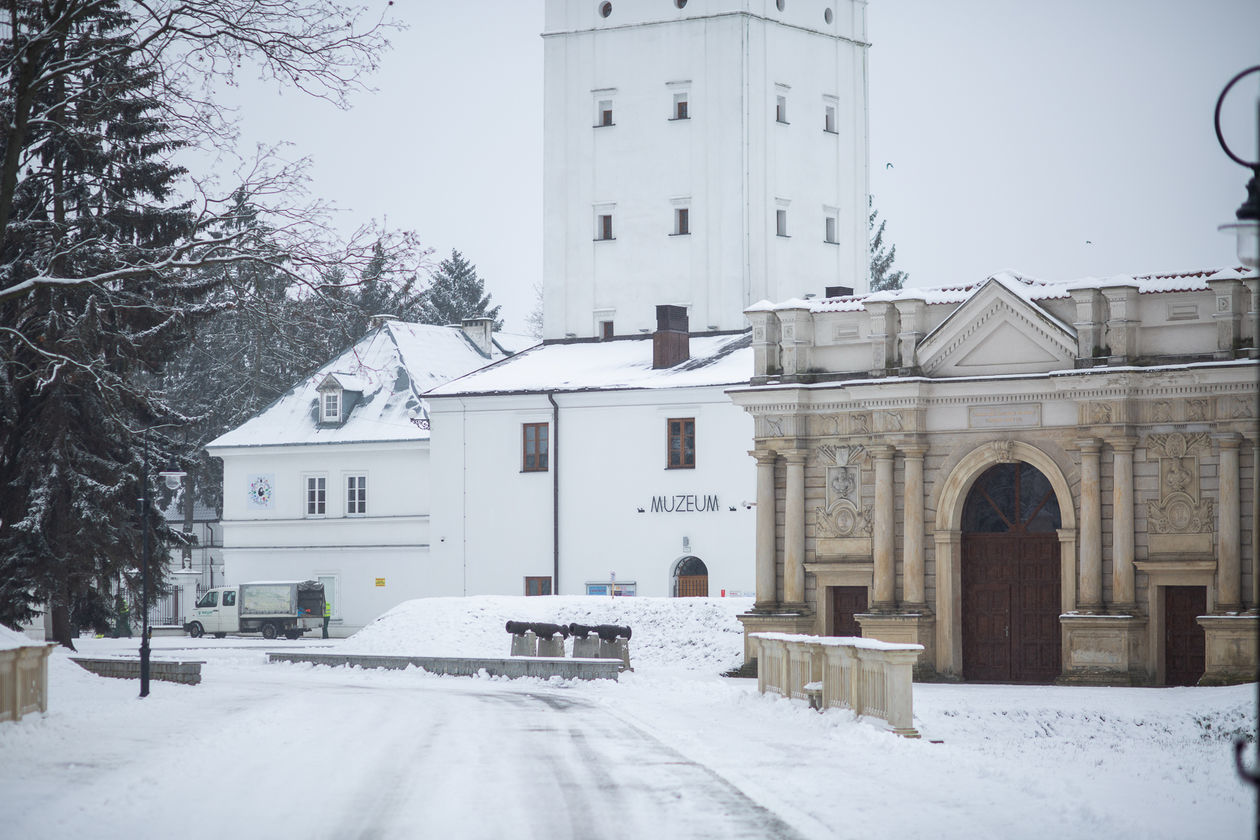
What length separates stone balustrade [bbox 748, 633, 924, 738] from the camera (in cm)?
2003

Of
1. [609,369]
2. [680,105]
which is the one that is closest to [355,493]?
[609,369]

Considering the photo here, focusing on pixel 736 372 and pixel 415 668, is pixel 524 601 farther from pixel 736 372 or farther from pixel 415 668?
pixel 736 372

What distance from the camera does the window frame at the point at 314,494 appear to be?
62.1 m

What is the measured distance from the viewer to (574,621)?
1625 inches

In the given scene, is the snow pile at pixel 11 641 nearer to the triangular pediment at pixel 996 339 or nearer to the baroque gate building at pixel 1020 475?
the baroque gate building at pixel 1020 475

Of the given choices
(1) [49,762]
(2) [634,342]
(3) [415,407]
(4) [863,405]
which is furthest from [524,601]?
(1) [49,762]

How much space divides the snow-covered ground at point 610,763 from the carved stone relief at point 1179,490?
3.56 meters

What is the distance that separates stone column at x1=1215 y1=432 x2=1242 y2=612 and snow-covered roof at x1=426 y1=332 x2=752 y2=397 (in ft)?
67.4

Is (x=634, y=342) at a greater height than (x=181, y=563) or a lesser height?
greater

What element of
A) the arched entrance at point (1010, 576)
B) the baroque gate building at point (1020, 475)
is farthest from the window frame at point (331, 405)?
the arched entrance at point (1010, 576)

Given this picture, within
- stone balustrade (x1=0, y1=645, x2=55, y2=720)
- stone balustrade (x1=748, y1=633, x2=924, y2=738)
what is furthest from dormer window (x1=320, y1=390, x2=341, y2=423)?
stone balustrade (x1=0, y1=645, x2=55, y2=720)

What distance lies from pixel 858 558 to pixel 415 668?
408 inches

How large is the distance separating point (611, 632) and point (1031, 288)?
11.5 m

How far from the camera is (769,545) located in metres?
35.9
